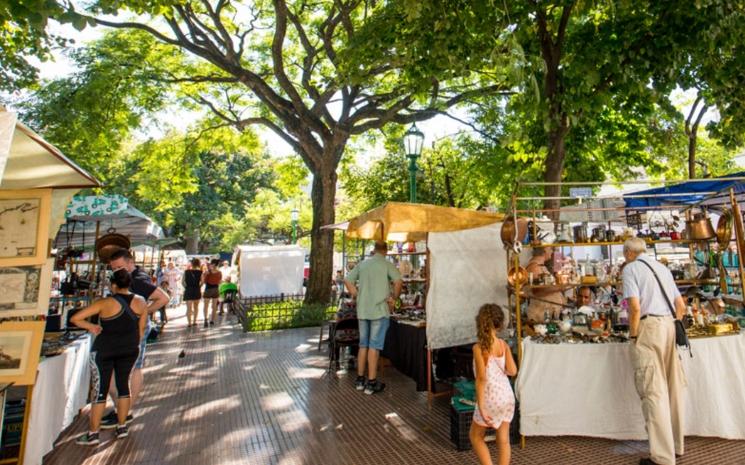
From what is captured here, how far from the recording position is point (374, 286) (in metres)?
6.32

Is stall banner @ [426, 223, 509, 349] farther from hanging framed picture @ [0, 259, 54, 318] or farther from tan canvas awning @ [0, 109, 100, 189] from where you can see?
hanging framed picture @ [0, 259, 54, 318]

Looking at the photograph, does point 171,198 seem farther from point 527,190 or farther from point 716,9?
point 716,9

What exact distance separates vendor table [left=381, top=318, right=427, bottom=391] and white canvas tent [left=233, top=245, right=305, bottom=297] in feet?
35.1

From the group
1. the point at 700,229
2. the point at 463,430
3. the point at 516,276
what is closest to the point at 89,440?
the point at 463,430

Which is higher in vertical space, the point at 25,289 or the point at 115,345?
the point at 25,289

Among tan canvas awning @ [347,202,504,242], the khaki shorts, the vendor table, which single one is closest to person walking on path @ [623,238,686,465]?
tan canvas awning @ [347,202,504,242]

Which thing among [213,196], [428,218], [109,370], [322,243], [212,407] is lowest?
[212,407]

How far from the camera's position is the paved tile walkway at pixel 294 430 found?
4.16 m

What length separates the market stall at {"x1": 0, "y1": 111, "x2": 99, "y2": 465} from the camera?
3746mm

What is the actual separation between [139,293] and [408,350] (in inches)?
149

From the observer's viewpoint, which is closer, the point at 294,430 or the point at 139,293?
the point at 294,430

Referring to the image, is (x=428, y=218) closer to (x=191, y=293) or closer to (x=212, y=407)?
(x=212, y=407)

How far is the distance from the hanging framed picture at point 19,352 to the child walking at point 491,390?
3.76 metres

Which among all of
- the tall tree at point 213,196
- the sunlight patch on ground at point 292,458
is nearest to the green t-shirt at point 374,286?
the sunlight patch on ground at point 292,458
